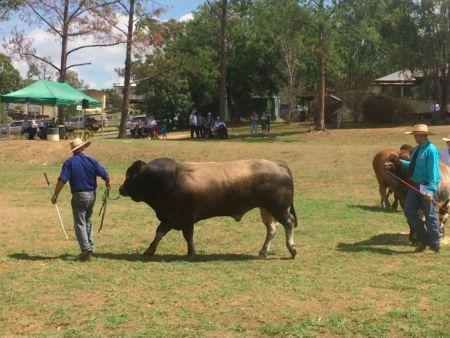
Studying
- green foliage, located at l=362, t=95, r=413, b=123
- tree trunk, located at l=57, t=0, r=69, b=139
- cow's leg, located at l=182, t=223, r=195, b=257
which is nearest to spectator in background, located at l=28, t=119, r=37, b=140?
tree trunk, located at l=57, t=0, r=69, b=139

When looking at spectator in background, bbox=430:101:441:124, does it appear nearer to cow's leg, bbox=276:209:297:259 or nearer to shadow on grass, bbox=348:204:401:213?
shadow on grass, bbox=348:204:401:213

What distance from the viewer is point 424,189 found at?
9594mm

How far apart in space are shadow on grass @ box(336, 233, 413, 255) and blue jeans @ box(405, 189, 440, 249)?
345 millimetres

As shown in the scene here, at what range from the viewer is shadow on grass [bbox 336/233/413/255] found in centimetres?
1013

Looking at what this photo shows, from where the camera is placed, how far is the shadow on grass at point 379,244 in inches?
399

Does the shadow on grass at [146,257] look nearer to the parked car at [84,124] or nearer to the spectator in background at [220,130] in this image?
the spectator in background at [220,130]

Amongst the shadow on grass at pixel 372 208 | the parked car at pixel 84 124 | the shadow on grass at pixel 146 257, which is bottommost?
the shadow on grass at pixel 146 257

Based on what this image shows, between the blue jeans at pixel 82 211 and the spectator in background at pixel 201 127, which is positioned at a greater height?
the spectator in background at pixel 201 127

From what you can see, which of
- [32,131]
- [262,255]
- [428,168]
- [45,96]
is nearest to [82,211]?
[262,255]

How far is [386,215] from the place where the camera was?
14000 millimetres

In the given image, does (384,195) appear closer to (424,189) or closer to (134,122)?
(424,189)

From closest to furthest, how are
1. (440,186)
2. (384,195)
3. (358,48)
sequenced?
(440,186)
(384,195)
(358,48)

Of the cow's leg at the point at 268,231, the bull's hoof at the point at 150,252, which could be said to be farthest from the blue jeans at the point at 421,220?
the bull's hoof at the point at 150,252

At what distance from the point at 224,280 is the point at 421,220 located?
3557mm
